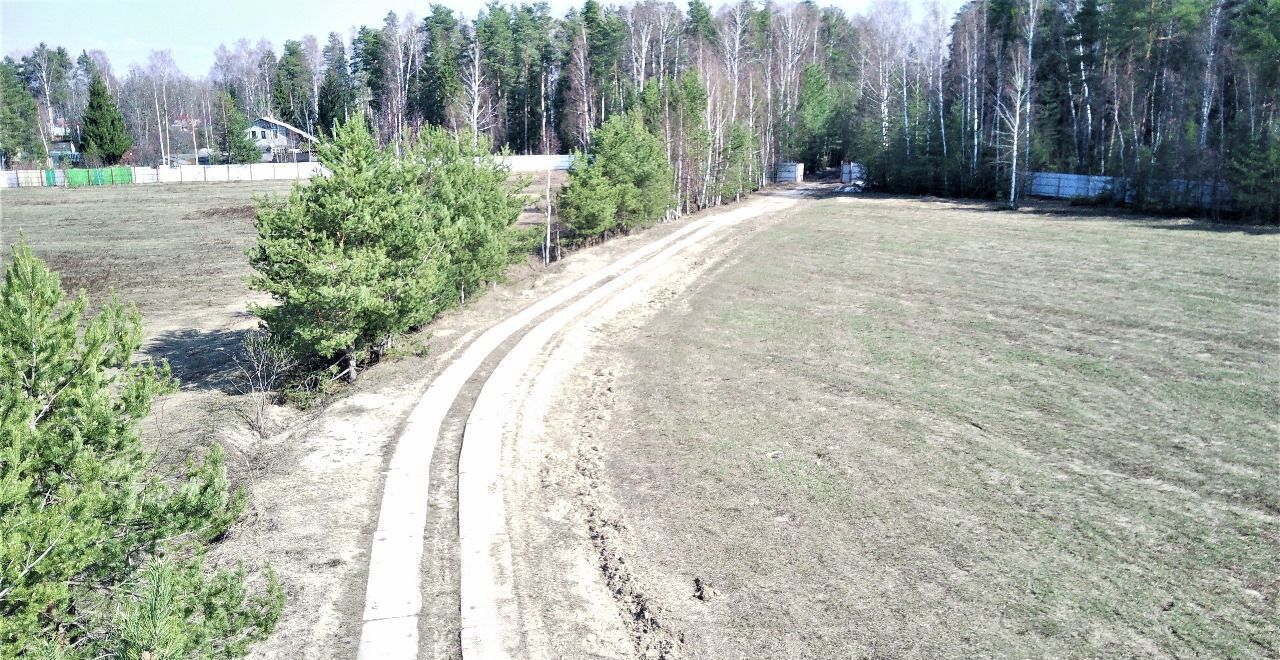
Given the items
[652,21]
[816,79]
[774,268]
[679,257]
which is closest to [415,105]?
[652,21]

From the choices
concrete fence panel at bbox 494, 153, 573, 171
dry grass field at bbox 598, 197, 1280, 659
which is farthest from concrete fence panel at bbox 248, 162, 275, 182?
dry grass field at bbox 598, 197, 1280, 659

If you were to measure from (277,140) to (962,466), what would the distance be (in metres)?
90.3

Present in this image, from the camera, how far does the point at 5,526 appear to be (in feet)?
22.5

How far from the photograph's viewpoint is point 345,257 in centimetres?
1978

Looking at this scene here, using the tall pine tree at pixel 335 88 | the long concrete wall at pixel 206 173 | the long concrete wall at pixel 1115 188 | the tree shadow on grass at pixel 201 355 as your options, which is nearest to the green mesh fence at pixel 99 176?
the long concrete wall at pixel 206 173

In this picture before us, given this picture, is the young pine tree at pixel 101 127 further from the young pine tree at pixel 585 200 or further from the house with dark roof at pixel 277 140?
the young pine tree at pixel 585 200

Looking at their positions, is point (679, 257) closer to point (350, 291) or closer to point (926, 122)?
point (350, 291)

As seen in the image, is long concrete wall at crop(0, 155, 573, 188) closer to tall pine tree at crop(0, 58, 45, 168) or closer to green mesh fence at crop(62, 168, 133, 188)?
green mesh fence at crop(62, 168, 133, 188)

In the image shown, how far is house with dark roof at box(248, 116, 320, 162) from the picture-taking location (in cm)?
8931

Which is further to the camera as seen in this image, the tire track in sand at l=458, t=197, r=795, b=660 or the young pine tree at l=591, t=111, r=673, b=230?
the young pine tree at l=591, t=111, r=673, b=230

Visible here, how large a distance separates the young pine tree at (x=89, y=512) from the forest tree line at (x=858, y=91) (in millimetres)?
21962

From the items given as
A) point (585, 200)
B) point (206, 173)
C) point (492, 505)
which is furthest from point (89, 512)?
point (206, 173)

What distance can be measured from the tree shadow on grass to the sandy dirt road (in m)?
5.92

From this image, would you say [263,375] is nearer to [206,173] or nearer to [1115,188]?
[1115,188]
